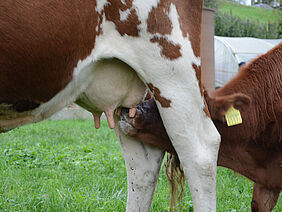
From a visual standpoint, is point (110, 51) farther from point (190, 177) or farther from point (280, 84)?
point (280, 84)

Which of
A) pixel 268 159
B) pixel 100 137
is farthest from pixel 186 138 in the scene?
pixel 100 137

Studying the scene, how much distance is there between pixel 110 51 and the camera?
1.78 m

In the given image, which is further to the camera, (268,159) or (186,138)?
(268,159)

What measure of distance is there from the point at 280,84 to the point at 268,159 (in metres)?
0.50

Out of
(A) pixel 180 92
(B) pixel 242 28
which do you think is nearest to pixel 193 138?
(A) pixel 180 92

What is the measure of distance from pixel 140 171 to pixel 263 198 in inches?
39.0

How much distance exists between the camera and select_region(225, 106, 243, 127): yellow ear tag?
238 centimetres

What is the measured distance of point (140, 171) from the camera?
241 centimetres

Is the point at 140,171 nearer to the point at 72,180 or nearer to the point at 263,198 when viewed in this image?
the point at 263,198

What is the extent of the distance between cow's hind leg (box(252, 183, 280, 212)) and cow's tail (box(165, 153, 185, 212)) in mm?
581

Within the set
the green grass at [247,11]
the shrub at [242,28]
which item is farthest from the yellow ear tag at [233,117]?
the green grass at [247,11]

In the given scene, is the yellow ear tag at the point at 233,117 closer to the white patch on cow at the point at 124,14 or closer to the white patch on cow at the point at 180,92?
the white patch on cow at the point at 180,92

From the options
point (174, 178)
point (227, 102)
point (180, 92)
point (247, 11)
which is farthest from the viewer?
point (247, 11)

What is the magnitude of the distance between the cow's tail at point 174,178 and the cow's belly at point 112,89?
0.65 m
